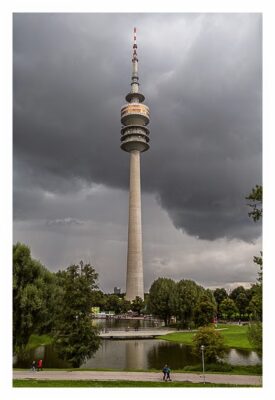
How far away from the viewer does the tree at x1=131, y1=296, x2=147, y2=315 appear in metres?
112

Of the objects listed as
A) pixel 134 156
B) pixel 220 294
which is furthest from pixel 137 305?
pixel 134 156

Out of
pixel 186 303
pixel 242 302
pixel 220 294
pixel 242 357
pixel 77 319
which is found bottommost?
pixel 242 302

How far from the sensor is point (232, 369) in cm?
2784

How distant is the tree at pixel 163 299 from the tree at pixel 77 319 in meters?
39.9

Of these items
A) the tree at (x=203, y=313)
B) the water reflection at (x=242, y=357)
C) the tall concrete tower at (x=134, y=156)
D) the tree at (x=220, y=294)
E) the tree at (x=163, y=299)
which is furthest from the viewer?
the tall concrete tower at (x=134, y=156)

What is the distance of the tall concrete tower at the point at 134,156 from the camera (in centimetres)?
12012

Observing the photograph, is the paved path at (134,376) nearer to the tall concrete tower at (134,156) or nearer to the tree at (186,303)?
the tree at (186,303)

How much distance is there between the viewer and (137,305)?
111625 mm

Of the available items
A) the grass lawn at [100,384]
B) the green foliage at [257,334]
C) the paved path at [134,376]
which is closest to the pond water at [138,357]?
the paved path at [134,376]

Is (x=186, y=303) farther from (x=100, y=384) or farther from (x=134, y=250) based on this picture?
(x=134, y=250)

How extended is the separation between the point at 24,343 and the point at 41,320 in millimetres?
2208

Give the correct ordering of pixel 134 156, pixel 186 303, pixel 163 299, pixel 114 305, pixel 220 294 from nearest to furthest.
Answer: pixel 186 303 < pixel 163 299 < pixel 220 294 < pixel 114 305 < pixel 134 156

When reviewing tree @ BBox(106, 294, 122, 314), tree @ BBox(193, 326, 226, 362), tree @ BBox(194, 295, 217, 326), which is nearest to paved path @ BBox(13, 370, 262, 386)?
tree @ BBox(193, 326, 226, 362)

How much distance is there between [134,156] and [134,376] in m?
105
